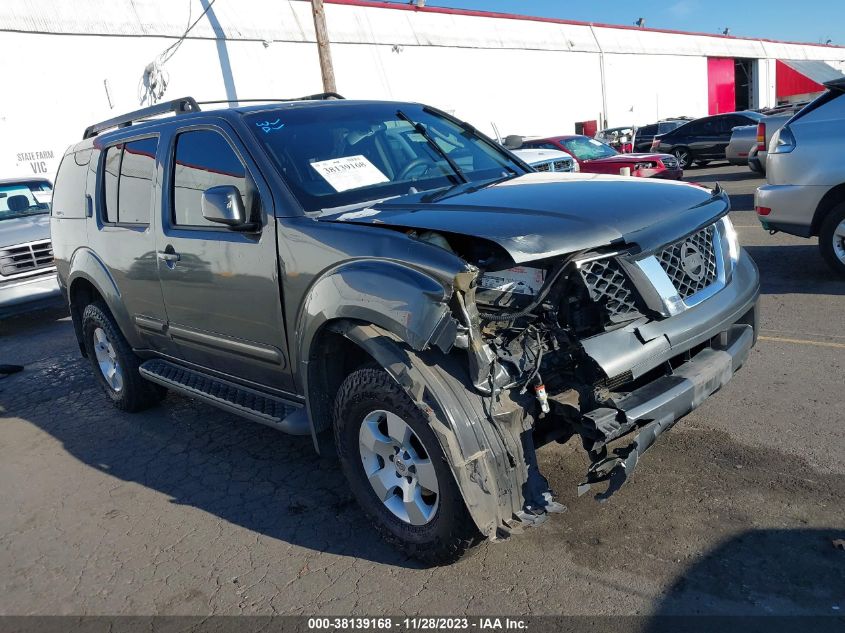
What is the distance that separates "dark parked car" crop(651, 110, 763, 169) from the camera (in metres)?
21.0

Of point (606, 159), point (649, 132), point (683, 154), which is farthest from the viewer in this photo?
point (649, 132)

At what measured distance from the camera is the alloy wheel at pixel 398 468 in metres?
3.03

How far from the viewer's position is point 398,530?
322 centimetres

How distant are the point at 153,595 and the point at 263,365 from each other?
1227 mm

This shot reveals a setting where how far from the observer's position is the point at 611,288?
9.78ft

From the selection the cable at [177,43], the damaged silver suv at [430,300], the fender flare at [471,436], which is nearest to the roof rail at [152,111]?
the damaged silver suv at [430,300]

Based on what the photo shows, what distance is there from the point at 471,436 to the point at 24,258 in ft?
27.7

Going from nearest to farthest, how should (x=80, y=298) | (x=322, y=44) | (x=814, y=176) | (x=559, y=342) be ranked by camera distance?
(x=559, y=342) → (x=80, y=298) → (x=814, y=176) → (x=322, y=44)

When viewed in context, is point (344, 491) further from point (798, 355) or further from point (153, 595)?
point (798, 355)

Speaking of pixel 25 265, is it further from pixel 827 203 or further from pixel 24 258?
pixel 827 203

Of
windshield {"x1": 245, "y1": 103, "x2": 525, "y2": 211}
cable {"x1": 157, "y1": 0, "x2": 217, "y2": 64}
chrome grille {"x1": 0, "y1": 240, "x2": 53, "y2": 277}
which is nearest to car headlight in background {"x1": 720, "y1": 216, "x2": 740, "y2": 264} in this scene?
windshield {"x1": 245, "y1": 103, "x2": 525, "y2": 211}

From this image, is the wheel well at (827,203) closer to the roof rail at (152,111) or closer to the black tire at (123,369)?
the roof rail at (152,111)

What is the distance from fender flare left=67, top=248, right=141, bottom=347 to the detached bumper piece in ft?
11.6

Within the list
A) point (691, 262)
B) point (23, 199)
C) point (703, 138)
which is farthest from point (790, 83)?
point (691, 262)
